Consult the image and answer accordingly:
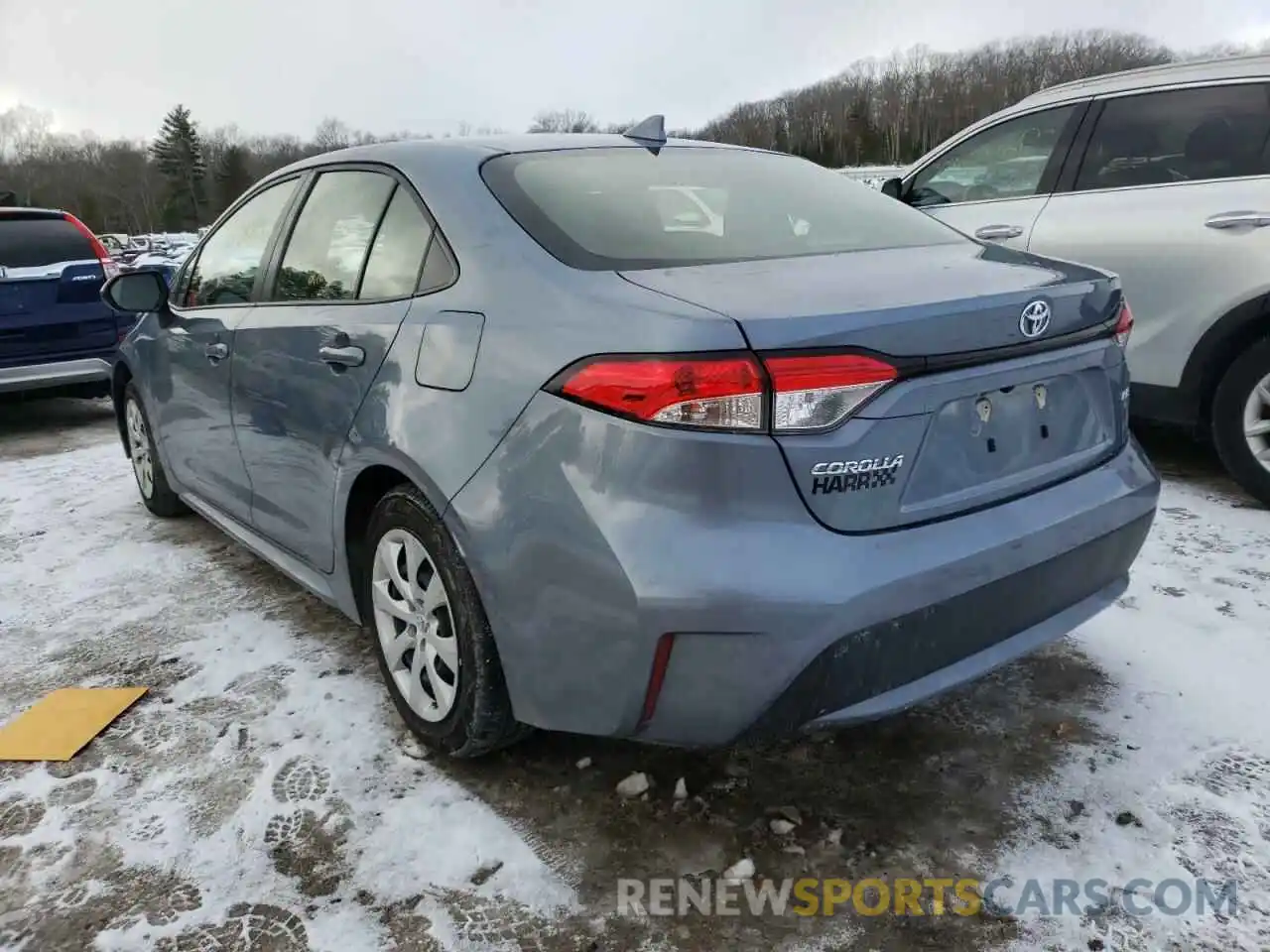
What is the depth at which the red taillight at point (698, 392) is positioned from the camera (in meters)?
1.72

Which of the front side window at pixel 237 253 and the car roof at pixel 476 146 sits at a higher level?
the car roof at pixel 476 146

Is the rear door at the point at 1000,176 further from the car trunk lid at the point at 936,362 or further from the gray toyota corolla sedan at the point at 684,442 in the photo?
the car trunk lid at the point at 936,362

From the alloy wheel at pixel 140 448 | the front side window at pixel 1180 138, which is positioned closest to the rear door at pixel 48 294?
the alloy wheel at pixel 140 448

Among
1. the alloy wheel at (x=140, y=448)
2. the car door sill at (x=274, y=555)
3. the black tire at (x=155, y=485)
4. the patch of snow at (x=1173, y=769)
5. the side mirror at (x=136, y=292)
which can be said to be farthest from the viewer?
the alloy wheel at (x=140, y=448)

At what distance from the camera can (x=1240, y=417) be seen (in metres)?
3.97

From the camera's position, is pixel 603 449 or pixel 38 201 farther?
pixel 38 201

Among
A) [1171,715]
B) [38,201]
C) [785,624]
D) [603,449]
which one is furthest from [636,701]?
[38,201]

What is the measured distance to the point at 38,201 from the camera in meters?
91.5

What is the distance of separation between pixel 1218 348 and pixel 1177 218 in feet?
1.93

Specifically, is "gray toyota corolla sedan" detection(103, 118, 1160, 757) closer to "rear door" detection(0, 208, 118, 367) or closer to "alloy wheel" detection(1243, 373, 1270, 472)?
"alloy wheel" detection(1243, 373, 1270, 472)

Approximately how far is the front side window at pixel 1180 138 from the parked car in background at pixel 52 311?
6353 millimetres

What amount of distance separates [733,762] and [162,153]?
10359 cm

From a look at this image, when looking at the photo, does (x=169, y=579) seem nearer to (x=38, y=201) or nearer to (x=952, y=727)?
(x=952, y=727)

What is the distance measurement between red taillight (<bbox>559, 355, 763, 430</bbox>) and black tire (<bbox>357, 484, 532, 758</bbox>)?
0.66m
